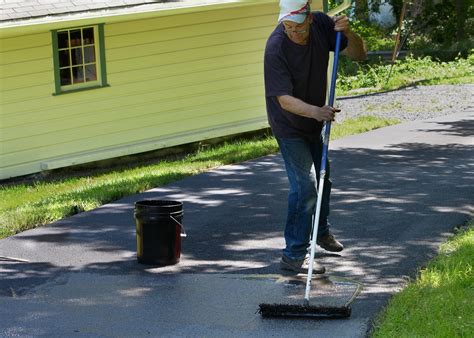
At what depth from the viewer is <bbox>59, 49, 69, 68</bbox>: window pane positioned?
1594cm

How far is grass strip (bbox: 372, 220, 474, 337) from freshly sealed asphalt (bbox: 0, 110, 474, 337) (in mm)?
181

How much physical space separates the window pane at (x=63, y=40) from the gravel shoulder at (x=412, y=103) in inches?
225

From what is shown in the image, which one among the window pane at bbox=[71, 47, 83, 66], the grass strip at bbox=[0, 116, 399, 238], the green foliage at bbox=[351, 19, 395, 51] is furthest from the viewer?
the green foliage at bbox=[351, 19, 395, 51]

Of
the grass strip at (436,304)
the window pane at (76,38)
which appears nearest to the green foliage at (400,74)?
the window pane at (76,38)

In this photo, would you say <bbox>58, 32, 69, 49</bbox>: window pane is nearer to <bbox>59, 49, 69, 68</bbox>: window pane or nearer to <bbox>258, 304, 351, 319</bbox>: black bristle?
<bbox>59, 49, 69, 68</bbox>: window pane

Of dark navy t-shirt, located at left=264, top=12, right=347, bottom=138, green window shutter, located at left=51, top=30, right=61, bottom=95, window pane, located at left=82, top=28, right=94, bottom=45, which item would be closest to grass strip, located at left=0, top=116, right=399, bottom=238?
green window shutter, located at left=51, top=30, right=61, bottom=95

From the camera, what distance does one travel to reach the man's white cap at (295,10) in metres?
7.68

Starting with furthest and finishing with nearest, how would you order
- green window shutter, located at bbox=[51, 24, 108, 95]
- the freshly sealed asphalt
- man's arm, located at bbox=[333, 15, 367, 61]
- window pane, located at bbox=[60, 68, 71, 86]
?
1. window pane, located at bbox=[60, 68, 71, 86]
2. green window shutter, located at bbox=[51, 24, 108, 95]
3. man's arm, located at bbox=[333, 15, 367, 61]
4. the freshly sealed asphalt

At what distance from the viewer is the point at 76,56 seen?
1619cm

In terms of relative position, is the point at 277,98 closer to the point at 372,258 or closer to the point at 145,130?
the point at 372,258

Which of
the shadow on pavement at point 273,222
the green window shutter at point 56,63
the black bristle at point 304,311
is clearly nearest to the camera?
the black bristle at point 304,311

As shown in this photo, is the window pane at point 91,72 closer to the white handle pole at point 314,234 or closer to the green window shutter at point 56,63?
the green window shutter at point 56,63

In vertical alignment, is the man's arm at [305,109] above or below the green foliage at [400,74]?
above

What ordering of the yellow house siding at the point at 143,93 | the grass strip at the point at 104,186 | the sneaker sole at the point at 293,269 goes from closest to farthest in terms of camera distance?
the sneaker sole at the point at 293,269, the grass strip at the point at 104,186, the yellow house siding at the point at 143,93
